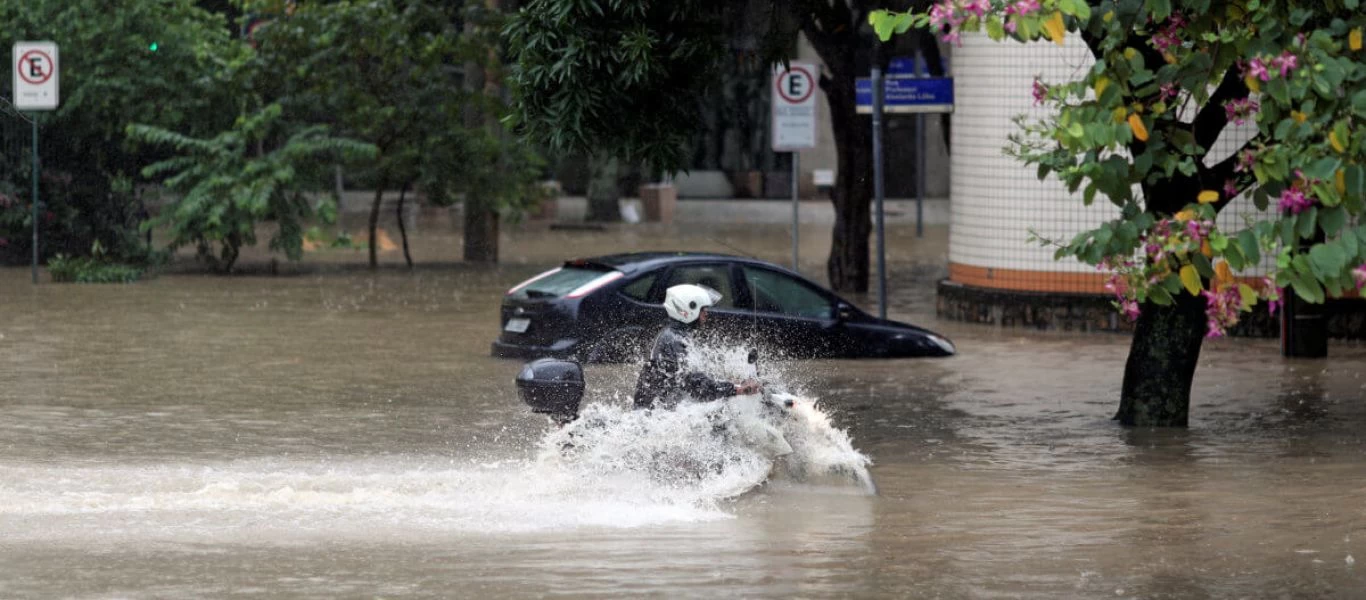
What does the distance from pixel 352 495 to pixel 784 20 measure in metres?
9.05

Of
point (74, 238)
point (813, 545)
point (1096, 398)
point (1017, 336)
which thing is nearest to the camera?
point (813, 545)

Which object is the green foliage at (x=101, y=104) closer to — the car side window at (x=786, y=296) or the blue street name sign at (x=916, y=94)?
the blue street name sign at (x=916, y=94)

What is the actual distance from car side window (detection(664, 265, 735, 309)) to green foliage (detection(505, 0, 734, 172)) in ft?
7.81

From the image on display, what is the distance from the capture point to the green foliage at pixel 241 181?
29.0 m

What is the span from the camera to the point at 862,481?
496 inches

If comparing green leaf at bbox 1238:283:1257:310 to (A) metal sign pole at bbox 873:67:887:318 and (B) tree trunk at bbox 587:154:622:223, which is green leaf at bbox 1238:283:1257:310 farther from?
(B) tree trunk at bbox 587:154:622:223

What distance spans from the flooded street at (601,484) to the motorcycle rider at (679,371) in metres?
0.53

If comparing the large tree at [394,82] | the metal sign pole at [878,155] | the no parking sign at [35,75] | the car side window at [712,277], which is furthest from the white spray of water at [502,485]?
the large tree at [394,82]

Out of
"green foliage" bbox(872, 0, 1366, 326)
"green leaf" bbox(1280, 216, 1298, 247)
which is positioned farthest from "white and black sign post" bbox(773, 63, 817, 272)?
"green leaf" bbox(1280, 216, 1298, 247)

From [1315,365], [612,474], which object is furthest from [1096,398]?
[612,474]

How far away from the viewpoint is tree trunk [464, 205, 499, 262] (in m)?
32.0

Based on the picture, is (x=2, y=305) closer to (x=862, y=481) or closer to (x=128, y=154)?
(x=128, y=154)

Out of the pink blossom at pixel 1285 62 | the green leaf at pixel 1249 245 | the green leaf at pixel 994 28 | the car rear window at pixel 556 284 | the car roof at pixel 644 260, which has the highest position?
the green leaf at pixel 994 28

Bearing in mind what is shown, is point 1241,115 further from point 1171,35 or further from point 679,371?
point 679,371
